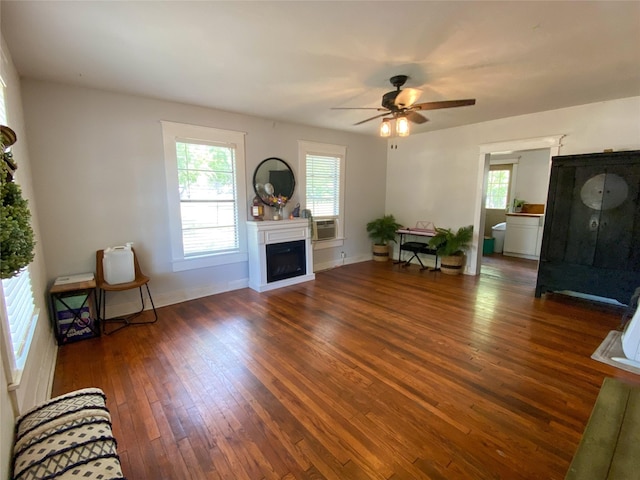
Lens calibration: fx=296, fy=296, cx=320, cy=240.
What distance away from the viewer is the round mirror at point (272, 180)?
4484 millimetres

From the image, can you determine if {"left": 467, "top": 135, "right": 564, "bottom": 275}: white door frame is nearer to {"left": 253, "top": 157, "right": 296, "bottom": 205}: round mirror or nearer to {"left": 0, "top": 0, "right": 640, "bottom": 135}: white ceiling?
{"left": 0, "top": 0, "right": 640, "bottom": 135}: white ceiling

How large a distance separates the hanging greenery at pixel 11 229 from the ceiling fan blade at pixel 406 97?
8.99ft

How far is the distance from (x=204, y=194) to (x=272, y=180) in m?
1.08

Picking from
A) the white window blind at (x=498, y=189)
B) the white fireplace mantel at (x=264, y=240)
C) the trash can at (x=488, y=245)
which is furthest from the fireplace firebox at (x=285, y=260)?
the white window blind at (x=498, y=189)

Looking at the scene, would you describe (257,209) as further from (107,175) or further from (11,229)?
(11,229)

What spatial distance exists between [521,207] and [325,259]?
499 centimetres

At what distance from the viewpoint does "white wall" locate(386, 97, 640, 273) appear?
3695 millimetres

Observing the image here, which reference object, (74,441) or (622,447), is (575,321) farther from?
(74,441)

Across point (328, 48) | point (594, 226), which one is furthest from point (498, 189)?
point (328, 48)

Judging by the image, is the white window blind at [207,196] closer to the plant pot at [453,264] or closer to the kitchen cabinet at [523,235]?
the plant pot at [453,264]

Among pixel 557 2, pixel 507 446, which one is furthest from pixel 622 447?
pixel 557 2

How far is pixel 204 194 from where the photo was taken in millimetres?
4012

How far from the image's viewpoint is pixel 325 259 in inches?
223

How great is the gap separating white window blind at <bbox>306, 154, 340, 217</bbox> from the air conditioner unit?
13cm
